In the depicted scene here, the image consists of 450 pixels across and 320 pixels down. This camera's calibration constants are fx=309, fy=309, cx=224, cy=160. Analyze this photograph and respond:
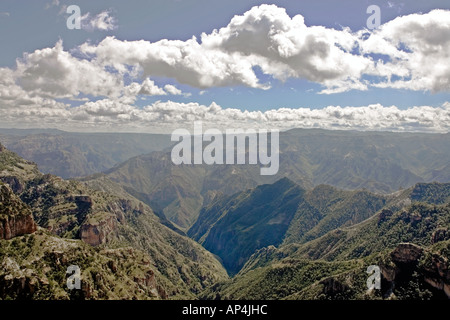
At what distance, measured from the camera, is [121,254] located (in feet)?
565

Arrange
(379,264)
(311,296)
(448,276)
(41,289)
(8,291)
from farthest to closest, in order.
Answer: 1. (311,296)
2. (379,264)
3. (448,276)
4. (41,289)
5. (8,291)

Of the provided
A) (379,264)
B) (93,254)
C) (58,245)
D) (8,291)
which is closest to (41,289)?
(8,291)

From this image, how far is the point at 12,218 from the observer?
11819 cm

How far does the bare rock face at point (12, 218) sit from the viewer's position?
374 feet

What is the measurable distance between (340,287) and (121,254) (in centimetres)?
11873

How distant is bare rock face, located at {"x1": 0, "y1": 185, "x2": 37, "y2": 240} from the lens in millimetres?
114062

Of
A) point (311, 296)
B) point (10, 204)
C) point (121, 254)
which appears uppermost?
point (10, 204)
